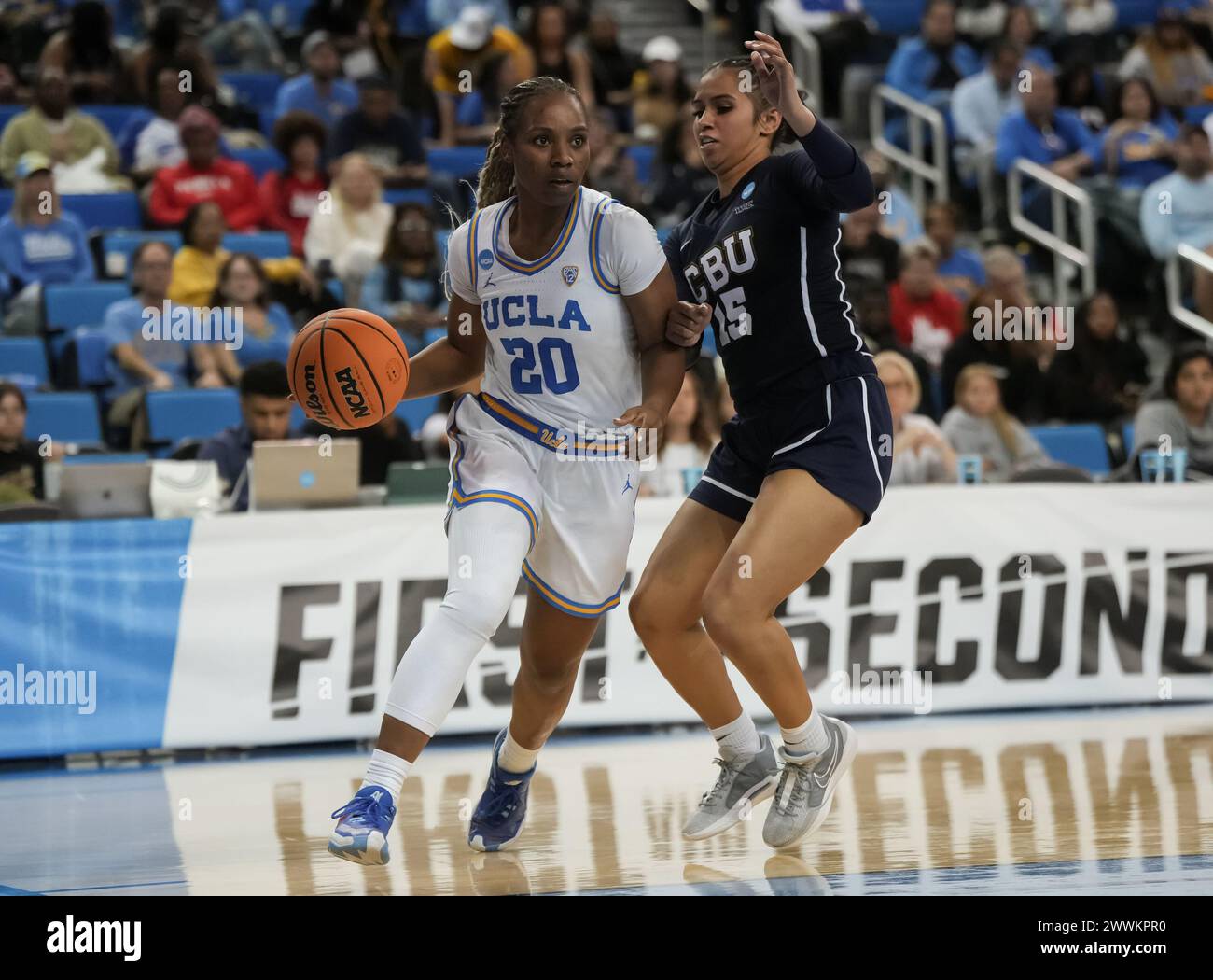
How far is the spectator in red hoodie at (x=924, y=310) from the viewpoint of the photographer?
39.3 ft

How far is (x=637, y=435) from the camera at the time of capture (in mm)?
5129

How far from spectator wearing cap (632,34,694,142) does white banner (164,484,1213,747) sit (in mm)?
5958

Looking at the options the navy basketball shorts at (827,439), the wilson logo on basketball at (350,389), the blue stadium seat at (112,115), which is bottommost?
the navy basketball shorts at (827,439)

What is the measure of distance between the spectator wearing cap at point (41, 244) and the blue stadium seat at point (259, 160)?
160cm

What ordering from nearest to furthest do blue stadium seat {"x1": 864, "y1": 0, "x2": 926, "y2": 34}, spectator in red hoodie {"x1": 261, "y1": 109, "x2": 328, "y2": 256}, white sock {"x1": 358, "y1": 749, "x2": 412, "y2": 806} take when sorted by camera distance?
white sock {"x1": 358, "y1": 749, "x2": 412, "y2": 806}
spectator in red hoodie {"x1": 261, "y1": 109, "x2": 328, "y2": 256}
blue stadium seat {"x1": 864, "y1": 0, "x2": 926, "y2": 34}

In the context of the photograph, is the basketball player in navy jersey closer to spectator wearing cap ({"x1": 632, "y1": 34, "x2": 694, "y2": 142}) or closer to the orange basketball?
the orange basketball

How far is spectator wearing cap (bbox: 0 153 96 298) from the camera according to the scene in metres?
10.9

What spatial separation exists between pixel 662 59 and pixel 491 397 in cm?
911

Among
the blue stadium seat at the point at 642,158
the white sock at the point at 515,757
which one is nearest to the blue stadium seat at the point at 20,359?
the blue stadium seat at the point at 642,158

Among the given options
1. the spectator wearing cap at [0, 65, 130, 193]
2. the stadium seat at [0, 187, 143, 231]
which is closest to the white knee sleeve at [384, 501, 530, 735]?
the stadium seat at [0, 187, 143, 231]

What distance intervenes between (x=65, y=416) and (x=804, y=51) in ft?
25.0

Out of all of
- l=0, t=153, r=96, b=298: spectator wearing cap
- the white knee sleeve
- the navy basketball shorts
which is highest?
l=0, t=153, r=96, b=298: spectator wearing cap

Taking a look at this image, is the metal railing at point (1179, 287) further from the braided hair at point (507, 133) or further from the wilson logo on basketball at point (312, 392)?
the wilson logo on basketball at point (312, 392)
